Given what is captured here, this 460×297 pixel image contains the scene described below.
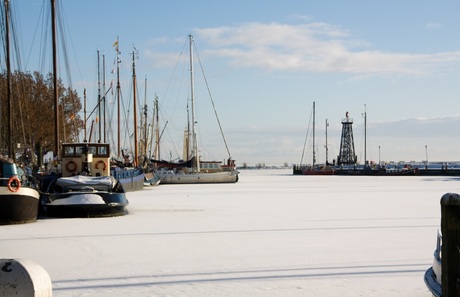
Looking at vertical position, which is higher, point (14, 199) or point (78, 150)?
point (78, 150)

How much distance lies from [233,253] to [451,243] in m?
7.24

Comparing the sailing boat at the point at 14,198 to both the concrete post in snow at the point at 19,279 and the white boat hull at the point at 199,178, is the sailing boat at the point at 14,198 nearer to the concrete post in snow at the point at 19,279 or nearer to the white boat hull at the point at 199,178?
the concrete post in snow at the point at 19,279

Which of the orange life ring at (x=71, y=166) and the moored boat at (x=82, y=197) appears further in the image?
the orange life ring at (x=71, y=166)

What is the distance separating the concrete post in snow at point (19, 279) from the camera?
7016 millimetres

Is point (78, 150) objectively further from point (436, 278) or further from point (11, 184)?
point (436, 278)

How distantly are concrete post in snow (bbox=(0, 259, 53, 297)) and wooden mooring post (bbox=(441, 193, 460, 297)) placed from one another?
4.45 meters

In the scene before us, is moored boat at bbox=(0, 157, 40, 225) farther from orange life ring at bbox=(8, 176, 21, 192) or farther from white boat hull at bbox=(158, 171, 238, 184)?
white boat hull at bbox=(158, 171, 238, 184)

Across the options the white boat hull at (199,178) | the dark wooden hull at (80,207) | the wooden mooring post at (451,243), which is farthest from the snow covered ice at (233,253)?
the white boat hull at (199,178)

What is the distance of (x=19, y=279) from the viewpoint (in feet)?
23.1

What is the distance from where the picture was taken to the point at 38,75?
64625mm

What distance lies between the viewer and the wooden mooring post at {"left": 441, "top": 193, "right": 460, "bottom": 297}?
22.2 ft

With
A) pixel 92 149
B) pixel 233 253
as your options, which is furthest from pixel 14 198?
pixel 92 149

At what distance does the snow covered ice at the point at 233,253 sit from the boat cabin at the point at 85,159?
21.1ft

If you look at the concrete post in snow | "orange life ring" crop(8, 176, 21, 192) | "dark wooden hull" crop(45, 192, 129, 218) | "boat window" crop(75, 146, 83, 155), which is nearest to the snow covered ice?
"dark wooden hull" crop(45, 192, 129, 218)
